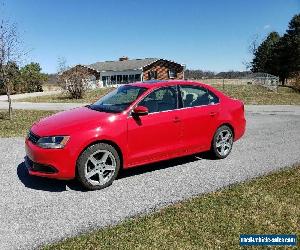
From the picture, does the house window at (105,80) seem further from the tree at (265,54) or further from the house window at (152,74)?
the tree at (265,54)

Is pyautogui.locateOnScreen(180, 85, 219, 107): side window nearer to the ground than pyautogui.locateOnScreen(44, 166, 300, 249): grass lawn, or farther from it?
farther from it

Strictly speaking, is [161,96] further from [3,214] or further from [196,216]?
[3,214]

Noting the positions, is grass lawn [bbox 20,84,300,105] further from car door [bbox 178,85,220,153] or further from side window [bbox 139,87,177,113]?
side window [bbox 139,87,177,113]

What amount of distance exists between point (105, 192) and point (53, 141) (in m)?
1.12

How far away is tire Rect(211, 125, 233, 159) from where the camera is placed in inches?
281

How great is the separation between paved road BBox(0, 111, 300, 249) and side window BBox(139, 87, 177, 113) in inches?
46.8

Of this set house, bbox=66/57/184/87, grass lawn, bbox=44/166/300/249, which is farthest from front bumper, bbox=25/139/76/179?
house, bbox=66/57/184/87

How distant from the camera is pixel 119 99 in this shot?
658 centimetres

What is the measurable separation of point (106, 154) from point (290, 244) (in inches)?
116

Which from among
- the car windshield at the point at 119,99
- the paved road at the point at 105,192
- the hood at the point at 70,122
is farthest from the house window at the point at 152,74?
the hood at the point at 70,122

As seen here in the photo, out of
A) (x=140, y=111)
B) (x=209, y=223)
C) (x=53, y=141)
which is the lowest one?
(x=209, y=223)

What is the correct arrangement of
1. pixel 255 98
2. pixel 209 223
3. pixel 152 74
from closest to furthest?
1. pixel 209 223
2. pixel 255 98
3. pixel 152 74

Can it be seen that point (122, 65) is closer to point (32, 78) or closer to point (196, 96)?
point (32, 78)

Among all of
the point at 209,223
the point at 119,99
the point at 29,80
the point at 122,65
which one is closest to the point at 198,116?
the point at 119,99
